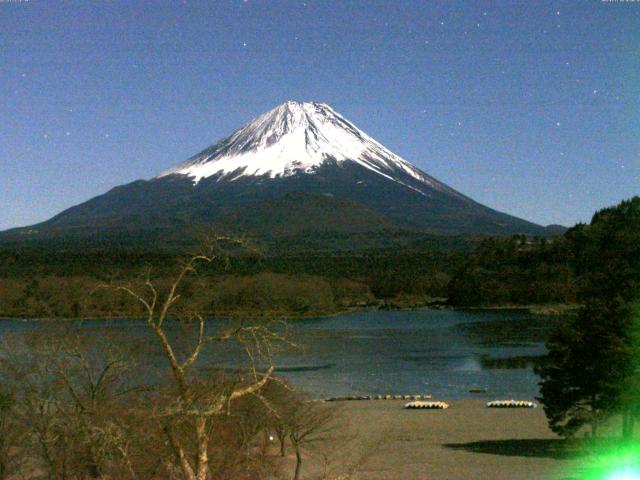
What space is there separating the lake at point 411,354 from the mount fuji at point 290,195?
6075cm

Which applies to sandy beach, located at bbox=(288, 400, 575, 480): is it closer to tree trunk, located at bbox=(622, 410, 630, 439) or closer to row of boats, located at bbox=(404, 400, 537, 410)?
row of boats, located at bbox=(404, 400, 537, 410)

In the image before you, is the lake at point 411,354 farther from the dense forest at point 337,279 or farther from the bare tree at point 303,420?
the dense forest at point 337,279

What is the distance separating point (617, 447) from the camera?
1498 cm

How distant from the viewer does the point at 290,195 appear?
497 feet

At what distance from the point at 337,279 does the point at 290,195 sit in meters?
66.5

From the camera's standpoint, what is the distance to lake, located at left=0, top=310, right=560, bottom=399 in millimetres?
30786

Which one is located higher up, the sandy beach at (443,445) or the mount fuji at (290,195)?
the mount fuji at (290,195)

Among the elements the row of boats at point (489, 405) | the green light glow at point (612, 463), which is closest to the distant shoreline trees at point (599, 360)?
the green light glow at point (612, 463)

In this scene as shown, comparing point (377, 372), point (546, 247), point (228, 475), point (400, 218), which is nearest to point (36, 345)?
point (228, 475)

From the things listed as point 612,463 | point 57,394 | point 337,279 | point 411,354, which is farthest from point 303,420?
point 337,279

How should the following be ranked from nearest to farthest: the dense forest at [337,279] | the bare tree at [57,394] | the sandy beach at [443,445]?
the bare tree at [57,394]
the sandy beach at [443,445]
the dense forest at [337,279]

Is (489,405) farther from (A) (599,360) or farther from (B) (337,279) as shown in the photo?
(B) (337,279)

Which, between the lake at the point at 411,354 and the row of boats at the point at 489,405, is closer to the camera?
the row of boats at the point at 489,405

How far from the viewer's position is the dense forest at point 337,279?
6750cm
